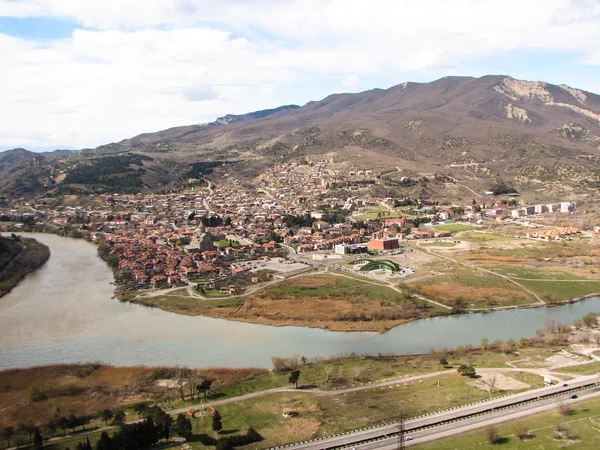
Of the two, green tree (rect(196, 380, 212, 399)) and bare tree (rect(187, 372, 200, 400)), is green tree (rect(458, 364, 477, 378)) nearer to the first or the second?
green tree (rect(196, 380, 212, 399))

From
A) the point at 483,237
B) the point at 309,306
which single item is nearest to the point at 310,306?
the point at 309,306

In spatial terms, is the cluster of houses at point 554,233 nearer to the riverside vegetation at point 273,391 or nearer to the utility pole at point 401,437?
the riverside vegetation at point 273,391

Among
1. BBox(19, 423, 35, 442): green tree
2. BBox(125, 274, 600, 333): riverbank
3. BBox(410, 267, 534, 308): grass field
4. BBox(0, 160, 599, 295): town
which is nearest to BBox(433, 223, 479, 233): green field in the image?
BBox(0, 160, 599, 295): town

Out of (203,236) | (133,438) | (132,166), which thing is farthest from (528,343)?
(132,166)

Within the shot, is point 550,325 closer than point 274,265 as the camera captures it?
Yes

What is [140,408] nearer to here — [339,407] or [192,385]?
[192,385]

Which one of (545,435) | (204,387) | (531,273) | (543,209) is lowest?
(545,435)
